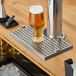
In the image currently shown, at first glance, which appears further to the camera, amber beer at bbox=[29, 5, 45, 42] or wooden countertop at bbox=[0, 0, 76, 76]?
amber beer at bbox=[29, 5, 45, 42]

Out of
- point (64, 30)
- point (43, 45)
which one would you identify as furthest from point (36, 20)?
point (64, 30)

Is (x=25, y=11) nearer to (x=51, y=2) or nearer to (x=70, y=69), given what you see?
(x=51, y=2)

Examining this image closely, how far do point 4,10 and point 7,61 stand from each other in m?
0.43

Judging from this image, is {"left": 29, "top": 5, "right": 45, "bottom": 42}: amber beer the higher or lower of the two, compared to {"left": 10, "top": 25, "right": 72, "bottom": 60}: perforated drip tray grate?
higher

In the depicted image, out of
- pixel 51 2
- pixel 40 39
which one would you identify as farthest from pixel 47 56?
pixel 51 2

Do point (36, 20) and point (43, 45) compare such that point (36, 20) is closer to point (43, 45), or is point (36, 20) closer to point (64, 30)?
point (43, 45)

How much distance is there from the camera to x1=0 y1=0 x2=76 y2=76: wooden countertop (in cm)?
144

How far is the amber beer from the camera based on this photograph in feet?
5.12

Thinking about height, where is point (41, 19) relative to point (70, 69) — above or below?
above

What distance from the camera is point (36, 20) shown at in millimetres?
1570

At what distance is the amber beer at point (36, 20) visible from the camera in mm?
1561

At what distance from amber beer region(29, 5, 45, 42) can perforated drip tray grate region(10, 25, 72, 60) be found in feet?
0.12

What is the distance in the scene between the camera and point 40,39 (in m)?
1.64

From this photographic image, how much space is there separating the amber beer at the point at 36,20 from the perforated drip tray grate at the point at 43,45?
4cm
